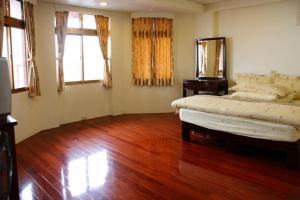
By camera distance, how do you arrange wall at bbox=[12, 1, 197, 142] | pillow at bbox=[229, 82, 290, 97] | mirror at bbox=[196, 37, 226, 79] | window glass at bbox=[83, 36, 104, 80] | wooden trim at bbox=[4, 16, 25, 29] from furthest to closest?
mirror at bbox=[196, 37, 226, 79]
window glass at bbox=[83, 36, 104, 80]
wall at bbox=[12, 1, 197, 142]
pillow at bbox=[229, 82, 290, 97]
wooden trim at bbox=[4, 16, 25, 29]

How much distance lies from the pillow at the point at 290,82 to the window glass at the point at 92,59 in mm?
3612

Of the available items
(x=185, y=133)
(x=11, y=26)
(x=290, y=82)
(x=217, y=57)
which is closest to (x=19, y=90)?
(x=11, y=26)

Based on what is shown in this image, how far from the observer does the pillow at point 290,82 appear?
4.76 meters

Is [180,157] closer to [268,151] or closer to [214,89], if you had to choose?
[268,151]

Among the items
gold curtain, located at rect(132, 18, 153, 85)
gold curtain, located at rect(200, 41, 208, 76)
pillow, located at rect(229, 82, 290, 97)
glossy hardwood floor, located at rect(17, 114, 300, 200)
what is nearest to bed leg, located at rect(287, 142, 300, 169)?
glossy hardwood floor, located at rect(17, 114, 300, 200)

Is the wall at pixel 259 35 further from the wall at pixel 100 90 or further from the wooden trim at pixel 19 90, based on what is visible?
the wooden trim at pixel 19 90

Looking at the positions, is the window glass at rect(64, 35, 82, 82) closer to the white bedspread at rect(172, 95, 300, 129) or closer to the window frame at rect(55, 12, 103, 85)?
the window frame at rect(55, 12, 103, 85)

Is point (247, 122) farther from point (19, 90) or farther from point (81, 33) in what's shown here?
point (81, 33)

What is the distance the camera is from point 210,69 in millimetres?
6328

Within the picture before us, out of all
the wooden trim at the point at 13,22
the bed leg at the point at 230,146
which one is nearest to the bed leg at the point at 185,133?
the bed leg at the point at 230,146

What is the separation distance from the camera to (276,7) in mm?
5309

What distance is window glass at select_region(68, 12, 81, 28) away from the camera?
558 cm

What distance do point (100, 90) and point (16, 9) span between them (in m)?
2.39

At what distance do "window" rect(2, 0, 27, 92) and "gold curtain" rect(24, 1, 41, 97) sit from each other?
0.28ft
